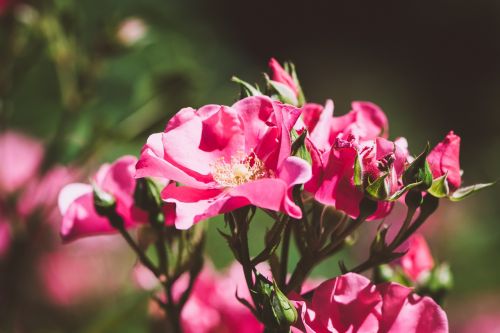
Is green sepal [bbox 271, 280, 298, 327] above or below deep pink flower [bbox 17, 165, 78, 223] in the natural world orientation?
above

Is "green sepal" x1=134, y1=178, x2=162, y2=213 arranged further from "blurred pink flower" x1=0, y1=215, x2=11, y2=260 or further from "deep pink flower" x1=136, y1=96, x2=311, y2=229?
"blurred pink flower" x1=0, y1=215, x2=11, y2=260

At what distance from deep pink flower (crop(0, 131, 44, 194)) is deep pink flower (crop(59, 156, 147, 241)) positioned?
0.60 metres

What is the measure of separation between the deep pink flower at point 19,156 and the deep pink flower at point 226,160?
73 cm

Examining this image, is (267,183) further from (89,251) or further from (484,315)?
(484,315)

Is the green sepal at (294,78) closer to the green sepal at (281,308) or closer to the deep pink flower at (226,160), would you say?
the deep pink flower at (226,160)

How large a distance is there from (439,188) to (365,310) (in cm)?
11

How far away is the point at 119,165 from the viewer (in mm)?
731

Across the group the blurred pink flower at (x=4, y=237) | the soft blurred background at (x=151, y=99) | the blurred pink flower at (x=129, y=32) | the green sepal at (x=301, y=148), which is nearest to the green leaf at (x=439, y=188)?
the green sepal at (x=301, y=148)

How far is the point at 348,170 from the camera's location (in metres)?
0.60

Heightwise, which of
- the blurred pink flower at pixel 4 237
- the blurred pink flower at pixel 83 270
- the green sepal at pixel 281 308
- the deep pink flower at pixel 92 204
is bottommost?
the blurred pink flower at pixel 83 270

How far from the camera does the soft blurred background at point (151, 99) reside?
1150 millimetres

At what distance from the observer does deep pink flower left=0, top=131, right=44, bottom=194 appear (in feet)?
4.43

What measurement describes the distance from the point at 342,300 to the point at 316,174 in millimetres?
100

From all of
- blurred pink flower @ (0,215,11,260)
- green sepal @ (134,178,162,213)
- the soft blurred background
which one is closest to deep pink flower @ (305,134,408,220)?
green sepal @ (134,178,162,213)
